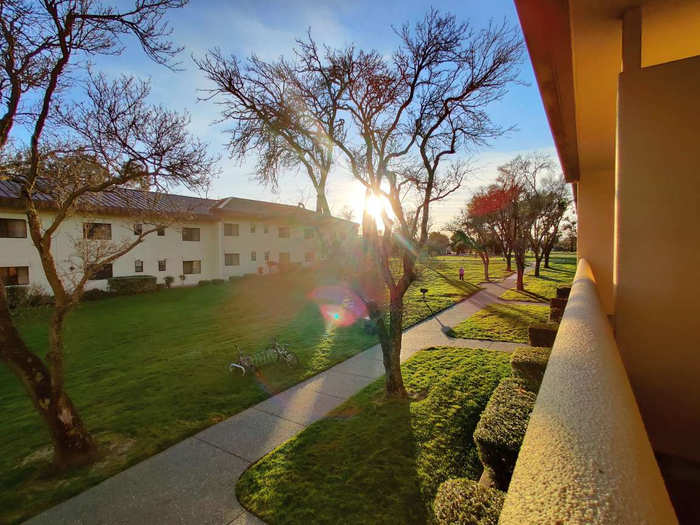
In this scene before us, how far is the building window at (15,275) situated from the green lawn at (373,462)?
20.6m

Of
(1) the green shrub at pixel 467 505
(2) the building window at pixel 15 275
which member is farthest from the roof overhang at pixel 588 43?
(2) the building window at pixel 15 275

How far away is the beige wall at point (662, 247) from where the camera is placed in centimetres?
234

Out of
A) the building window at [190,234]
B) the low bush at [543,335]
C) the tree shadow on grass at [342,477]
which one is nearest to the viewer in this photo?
the tree shadow on grass at [342,477]

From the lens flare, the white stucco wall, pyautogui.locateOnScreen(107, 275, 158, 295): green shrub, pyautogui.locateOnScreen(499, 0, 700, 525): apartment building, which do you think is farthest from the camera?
pyautogui.locateOnScreen(107, 275, 158, 295): green shrub

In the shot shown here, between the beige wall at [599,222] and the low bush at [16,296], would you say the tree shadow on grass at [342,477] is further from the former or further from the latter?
the low bush at [16,296]

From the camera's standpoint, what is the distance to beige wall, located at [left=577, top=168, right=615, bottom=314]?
24.7 feet

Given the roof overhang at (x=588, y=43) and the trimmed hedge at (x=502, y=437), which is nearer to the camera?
the roof overhang at (x=588, y=43)

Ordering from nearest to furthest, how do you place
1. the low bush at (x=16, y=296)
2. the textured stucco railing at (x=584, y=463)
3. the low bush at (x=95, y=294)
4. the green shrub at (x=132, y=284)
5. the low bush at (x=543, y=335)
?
the textured stucco railing at (x=584, y=463)
the low bush at (x=543, y=335)
the low bush at (x=16, y=296)
the low bush at (x=95, y=294)
the green shrub at (x=132, y=284)

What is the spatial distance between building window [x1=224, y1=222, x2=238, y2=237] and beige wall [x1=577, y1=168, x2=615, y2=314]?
24.5 meters

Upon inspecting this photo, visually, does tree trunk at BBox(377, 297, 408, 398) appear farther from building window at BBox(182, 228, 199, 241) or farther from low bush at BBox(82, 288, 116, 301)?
building window at BBox(182, 228, 199, 241)

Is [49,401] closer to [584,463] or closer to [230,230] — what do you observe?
[584,463]

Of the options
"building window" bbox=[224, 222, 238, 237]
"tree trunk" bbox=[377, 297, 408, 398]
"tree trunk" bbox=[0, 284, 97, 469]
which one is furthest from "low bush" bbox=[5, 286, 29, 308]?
"tree trunk" bbox=[377, 297, 408, 398]

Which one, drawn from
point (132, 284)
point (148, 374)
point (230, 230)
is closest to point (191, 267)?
point (230, 230)

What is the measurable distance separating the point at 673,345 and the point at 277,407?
5933 mm
